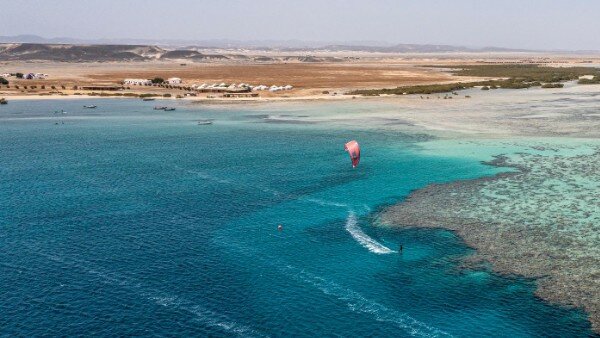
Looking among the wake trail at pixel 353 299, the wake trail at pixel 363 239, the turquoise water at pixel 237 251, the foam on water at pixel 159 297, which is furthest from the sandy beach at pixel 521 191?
the foam on water at pixel 159 297

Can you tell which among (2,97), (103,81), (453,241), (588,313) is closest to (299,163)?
(453,241)

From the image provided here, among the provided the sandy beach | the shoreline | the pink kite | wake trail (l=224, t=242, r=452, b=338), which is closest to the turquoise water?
wake trail (l=224, t=242, r=452, b=338)

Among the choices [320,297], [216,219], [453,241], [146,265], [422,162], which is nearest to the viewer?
[320,297]

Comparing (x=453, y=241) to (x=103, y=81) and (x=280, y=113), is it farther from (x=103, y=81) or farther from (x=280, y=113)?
(x=103, y=81)

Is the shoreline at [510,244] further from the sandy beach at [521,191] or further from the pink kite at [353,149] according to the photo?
the pink kite at [353,149]

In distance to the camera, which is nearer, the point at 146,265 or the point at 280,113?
the point at 146,265

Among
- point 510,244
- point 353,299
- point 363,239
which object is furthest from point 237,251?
point 510,244
